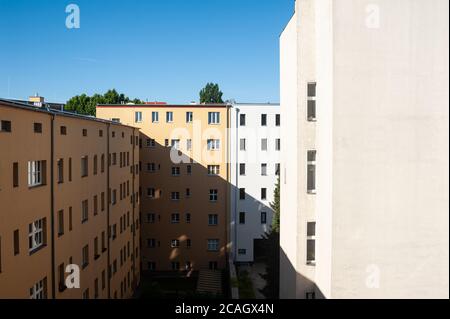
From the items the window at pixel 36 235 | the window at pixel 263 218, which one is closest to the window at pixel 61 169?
the window at pixel 36 235

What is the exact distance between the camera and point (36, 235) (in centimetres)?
1387

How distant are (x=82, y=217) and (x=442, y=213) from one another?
53.3ft

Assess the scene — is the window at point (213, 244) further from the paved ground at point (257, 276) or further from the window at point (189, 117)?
the window at point (189, 117)

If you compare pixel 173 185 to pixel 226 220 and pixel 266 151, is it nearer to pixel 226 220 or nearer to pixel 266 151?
pixel 226 220

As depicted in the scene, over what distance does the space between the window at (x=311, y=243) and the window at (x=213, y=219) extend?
24987mm

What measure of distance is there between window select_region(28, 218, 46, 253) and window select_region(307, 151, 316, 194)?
10387 mm

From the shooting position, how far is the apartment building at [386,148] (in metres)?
8.78

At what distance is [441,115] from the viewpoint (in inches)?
348

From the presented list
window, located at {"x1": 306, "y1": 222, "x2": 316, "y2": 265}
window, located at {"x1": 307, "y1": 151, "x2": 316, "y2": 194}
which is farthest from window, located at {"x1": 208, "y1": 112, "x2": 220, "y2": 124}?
window, located at {"x1": 306, "y1": 222, "x2": 316, "y2": 265}

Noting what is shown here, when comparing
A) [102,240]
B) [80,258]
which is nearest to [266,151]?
[102,240]

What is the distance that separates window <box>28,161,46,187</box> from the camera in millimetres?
13498

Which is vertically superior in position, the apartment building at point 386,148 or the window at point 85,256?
the apartment building at point 386,148

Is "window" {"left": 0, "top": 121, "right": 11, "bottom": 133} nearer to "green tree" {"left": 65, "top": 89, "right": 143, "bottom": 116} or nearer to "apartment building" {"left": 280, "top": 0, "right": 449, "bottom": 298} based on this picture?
"apartment building" {"left": 280, "top": 0, "right": 449, "bottom": 298}

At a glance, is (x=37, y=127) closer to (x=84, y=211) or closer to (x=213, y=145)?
(x=84, y=211)
